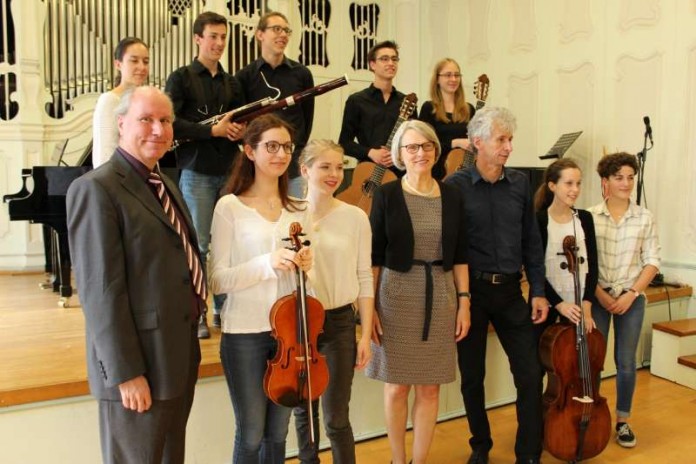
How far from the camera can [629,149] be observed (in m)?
4.74

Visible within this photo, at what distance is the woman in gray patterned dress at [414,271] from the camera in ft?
7.15

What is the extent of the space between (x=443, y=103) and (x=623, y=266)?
1273 mm

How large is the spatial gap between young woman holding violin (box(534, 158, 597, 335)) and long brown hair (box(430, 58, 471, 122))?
2.76ft

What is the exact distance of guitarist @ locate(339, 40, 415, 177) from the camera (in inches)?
130

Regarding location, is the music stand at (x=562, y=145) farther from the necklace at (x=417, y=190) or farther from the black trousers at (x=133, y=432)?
the black trousers at (x=133, y=432)

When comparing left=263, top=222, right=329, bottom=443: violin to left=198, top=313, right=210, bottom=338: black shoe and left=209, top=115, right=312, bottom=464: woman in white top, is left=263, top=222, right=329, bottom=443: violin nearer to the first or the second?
left=209, top=115, right=312, bottom=464: woman in white top

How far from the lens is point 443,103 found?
3424 millimetres

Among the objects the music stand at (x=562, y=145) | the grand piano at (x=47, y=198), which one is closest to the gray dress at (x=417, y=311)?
the grand piano at (x=47, y=198)

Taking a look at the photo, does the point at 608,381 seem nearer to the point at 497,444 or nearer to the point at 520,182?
the point at 497,444

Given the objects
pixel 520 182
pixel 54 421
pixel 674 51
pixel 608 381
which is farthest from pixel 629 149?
pixel 54 421

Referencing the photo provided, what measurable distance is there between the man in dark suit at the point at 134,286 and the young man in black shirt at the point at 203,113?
1.14 meters

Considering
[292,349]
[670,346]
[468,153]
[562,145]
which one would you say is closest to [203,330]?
[292,349]

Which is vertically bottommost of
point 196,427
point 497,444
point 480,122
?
point 497,444

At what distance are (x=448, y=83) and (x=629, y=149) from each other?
2126mm
